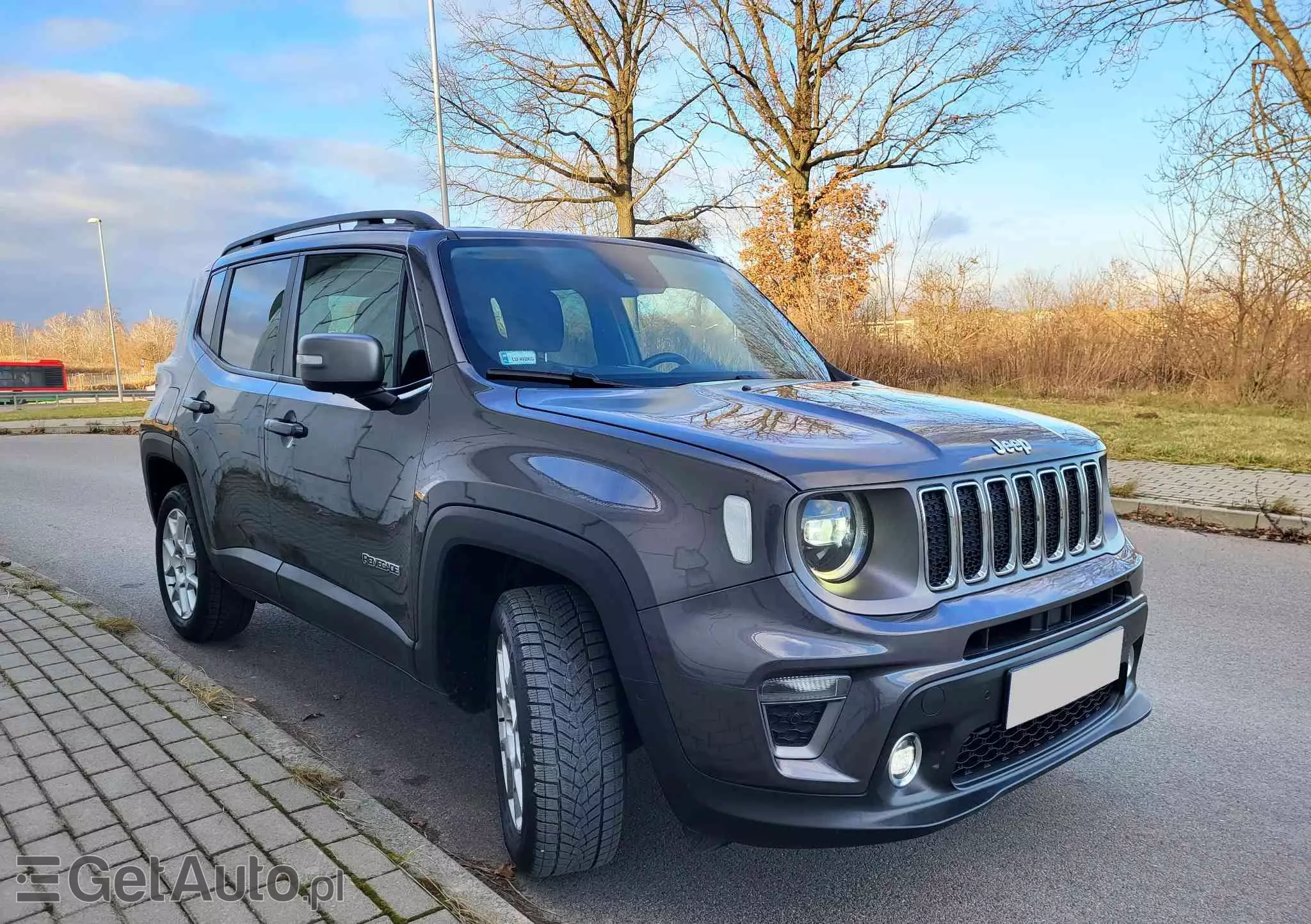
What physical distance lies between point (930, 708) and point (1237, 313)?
53.9ft

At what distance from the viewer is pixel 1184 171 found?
14844 mm

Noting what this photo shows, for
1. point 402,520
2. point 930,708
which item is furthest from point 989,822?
point 402,520

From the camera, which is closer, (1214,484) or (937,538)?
(937,538)

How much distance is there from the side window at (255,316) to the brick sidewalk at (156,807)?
138cm

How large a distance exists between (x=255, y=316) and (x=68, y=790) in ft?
6.93

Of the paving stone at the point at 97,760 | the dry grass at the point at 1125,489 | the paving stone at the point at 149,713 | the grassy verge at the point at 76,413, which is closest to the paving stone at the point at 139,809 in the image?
the paving stone at the point at 97,760

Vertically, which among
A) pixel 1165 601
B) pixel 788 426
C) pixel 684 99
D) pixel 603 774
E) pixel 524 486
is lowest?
pixel 1165 601

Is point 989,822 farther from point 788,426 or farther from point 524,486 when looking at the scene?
point 524,486

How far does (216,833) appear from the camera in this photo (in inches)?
102

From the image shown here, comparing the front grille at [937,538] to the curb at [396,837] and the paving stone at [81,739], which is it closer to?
the curb at [396,837]

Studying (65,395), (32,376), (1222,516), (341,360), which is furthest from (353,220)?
(32,376)

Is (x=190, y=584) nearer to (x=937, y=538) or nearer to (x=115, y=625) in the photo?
(x=115, y=625)

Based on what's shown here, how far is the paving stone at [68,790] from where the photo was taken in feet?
9.14

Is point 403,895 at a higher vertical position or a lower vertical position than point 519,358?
lower
